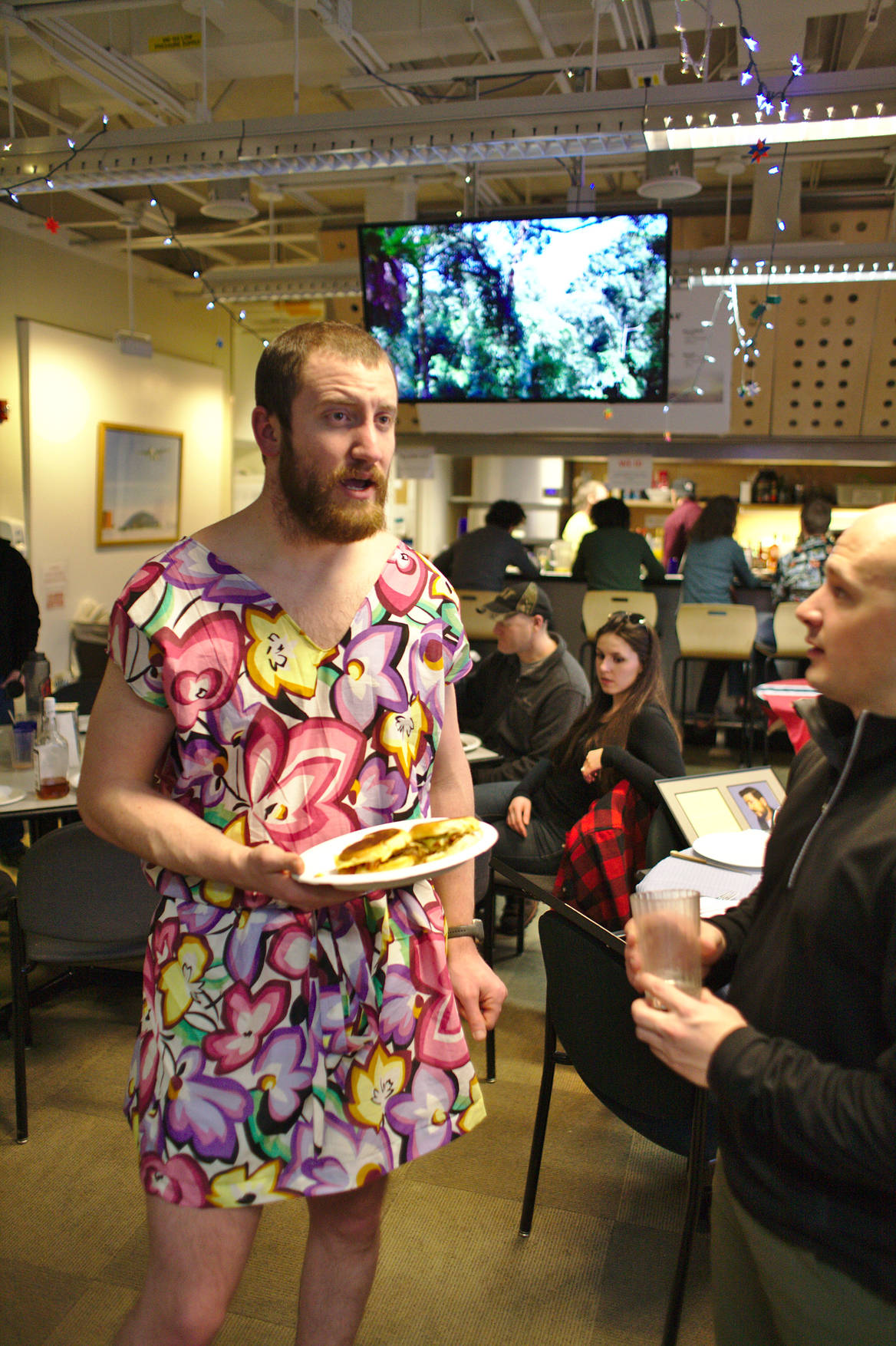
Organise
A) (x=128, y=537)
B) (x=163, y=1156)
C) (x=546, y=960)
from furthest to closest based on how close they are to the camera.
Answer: (x=128, y=537) < (x=546, y=960) < (x=163, y=1156)

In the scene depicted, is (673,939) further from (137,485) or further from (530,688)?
(137,485)

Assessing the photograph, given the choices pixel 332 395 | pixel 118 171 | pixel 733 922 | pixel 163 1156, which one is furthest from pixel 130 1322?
pixel 118 171

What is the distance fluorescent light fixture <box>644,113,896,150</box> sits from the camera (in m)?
3.55

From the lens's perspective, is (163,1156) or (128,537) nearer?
(163,1156)

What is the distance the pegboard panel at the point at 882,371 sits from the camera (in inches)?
281

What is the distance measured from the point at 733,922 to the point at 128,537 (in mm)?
8351

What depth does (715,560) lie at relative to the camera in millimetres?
6977

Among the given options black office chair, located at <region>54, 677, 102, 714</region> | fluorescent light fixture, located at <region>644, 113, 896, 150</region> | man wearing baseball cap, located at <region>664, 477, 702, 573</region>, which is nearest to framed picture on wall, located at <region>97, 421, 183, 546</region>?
black office chair, located at <region>54, 677, 102, 714</region>

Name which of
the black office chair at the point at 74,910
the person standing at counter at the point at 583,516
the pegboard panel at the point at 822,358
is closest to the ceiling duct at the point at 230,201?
the pegboard panel at the point at 822,358

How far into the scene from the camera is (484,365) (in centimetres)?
561

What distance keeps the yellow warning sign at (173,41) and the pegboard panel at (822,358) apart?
14.1 ft

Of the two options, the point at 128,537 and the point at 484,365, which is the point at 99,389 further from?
the point at 484,365

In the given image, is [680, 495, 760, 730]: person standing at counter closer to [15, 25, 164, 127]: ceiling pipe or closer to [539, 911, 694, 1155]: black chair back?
[15, 25, 164, 127]: ceiling pipe

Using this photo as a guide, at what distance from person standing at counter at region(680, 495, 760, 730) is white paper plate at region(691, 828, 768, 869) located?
456cm
